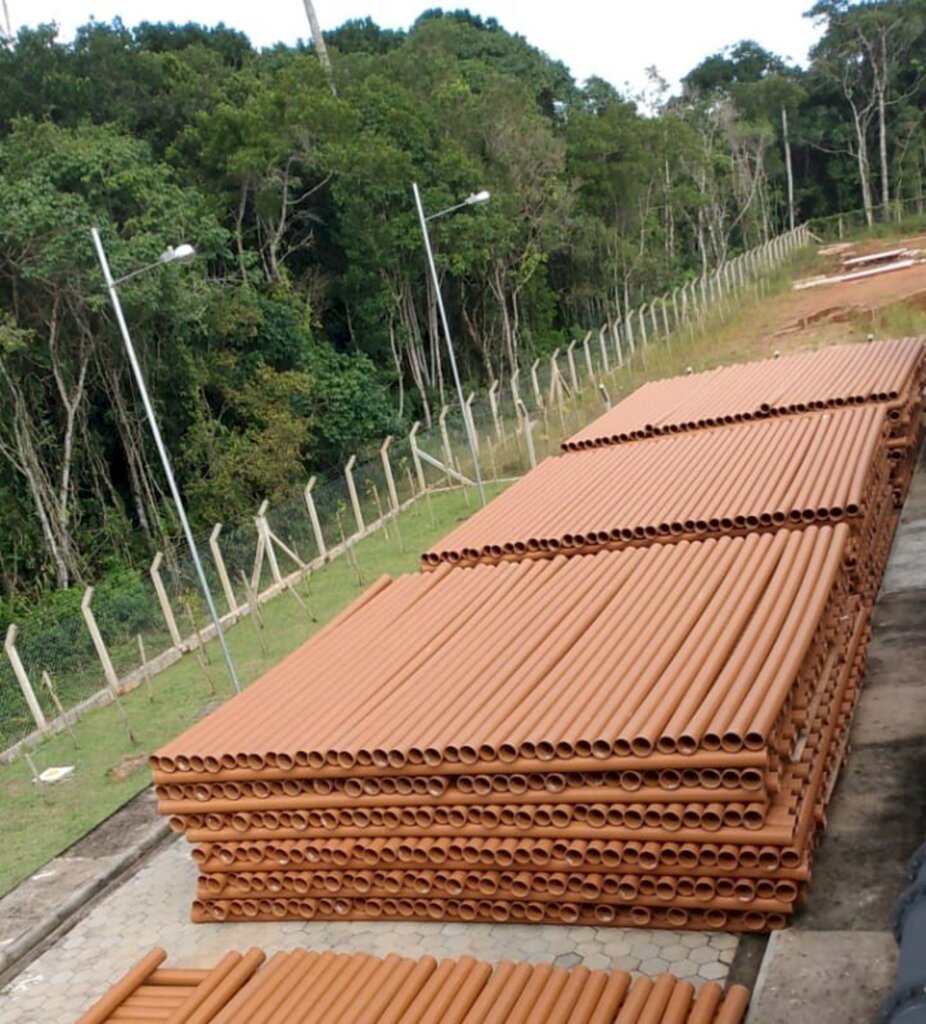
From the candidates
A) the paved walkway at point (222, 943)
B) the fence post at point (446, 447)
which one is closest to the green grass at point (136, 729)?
the paved walkway at point (222, 943)

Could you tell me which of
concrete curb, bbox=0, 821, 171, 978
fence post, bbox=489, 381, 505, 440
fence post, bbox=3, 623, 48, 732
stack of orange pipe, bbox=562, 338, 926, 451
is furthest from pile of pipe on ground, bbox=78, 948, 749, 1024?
fence post, bbox=489, 381, 505, 440

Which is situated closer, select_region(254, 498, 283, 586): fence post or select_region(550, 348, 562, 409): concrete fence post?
select_region(254, 498, 283, 586): fence post

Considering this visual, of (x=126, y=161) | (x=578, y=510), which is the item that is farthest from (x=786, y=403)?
(x=126, y=161)

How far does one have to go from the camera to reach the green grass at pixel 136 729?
1088 cm

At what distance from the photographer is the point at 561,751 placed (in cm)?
675

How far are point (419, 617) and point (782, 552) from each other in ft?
11.5

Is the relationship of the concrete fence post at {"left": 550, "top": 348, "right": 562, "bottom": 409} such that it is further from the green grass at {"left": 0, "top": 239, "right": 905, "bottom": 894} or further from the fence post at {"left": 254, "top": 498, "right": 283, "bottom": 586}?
the fence post at {"left": 254, "top": 498, "right": 283, "bottom": 586}

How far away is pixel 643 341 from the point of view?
104 feet

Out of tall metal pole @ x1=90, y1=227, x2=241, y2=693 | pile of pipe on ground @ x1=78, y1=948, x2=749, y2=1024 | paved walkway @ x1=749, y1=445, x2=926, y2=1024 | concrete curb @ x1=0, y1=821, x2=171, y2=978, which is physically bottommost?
concrete curb @ x1=0, y1=821, x2=171, y2=978

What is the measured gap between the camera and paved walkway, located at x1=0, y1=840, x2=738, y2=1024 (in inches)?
261

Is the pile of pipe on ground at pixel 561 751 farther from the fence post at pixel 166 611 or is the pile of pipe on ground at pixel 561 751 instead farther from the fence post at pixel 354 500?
the fence post at pixel 354 500

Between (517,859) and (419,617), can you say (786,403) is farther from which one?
(517,859)

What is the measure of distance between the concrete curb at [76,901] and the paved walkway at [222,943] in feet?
0.66

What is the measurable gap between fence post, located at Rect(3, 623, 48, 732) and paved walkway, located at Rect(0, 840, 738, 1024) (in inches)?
207
